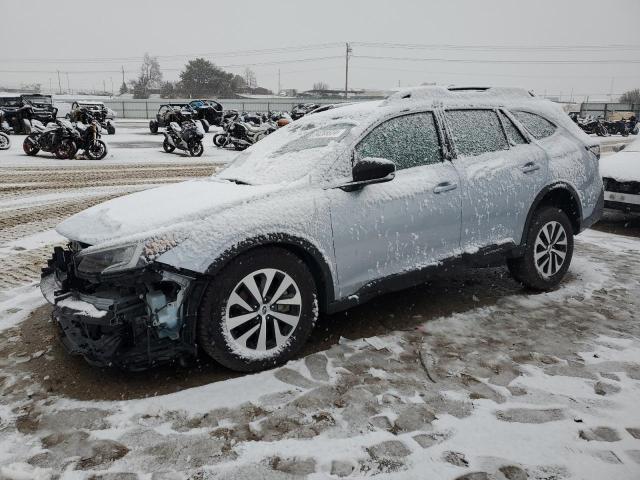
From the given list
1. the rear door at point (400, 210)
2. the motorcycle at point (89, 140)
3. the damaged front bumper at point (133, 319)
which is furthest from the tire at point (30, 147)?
the rear door at point (400, 210)

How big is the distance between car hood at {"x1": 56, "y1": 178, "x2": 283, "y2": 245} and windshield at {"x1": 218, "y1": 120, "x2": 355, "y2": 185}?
0.62ft

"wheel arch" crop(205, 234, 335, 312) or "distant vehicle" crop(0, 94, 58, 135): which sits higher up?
"distant vehicle" crop(0, 94, 58, 135)

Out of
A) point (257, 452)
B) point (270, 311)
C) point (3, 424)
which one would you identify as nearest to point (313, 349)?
point (270, 311)

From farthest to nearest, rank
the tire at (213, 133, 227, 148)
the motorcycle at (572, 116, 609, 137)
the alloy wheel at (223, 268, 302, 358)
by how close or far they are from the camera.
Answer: the motorcycle at (572, 116, 609, 137)
the tire at (213, 133, 227, 148)
the alloy wheel at (223, 268, 302, 358)

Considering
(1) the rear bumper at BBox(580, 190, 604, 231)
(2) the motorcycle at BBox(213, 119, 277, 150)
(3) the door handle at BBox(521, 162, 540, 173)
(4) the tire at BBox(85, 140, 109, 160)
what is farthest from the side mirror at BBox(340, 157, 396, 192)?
(2) the motorcycle at BBox(213, 119, 277, 150)

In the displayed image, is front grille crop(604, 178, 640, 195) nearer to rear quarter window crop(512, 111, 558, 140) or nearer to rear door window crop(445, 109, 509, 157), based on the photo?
rear quarter window crop(512, 111, 558, 140)

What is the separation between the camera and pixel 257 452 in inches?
99.0

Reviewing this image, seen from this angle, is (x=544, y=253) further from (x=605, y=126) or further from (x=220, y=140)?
(x=605, y=126)

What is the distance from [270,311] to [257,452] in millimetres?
913

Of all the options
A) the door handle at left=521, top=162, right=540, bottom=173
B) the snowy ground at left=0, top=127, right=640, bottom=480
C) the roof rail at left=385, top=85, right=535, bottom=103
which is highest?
the roof rail at left=385, top=85, right=535, bottom=103

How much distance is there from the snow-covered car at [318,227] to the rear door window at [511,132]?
13 mm

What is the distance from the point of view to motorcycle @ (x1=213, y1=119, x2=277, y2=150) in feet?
58.9

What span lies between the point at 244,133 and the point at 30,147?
6672 millimetres

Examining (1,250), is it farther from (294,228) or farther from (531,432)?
(531,432)
